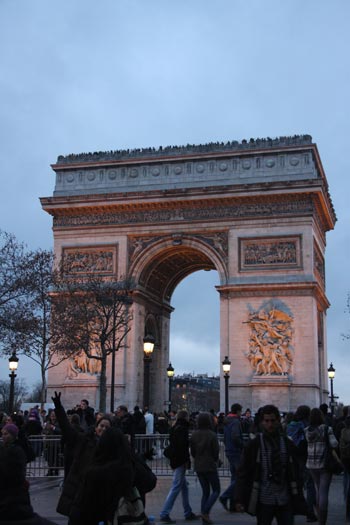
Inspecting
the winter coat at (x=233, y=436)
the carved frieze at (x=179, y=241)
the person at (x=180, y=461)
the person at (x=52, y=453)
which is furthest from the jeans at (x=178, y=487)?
the carved frieze at (x=179, y=241)

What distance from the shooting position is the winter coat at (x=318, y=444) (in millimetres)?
11023

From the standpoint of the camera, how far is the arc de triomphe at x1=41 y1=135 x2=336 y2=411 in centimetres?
3669

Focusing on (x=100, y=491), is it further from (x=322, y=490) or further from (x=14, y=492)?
(x=322, y=490)

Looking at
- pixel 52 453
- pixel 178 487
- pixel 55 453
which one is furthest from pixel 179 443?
pixel 52 453

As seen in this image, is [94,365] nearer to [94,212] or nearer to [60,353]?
[60,353]

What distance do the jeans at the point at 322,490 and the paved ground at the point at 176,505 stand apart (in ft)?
4.49

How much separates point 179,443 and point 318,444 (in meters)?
2.84

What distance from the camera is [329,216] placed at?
42531mm

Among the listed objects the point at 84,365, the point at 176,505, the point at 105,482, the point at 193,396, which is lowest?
the point at 176,505

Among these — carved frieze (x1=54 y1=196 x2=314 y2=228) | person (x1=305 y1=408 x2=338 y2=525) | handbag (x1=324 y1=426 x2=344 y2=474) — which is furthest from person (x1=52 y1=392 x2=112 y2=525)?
carved frieze (x1=54 y1=196 x2=314 y2=228)

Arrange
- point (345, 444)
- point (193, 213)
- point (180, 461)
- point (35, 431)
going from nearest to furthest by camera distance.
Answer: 1. point (345, 444)
2. point (180, 461)
3. point (35, 431)
4. point (193, 213)

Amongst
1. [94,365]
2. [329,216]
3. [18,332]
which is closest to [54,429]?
[18,332]

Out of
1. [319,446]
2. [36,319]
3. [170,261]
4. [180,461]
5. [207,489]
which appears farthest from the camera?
[170,261]

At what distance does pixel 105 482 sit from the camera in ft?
22.6
